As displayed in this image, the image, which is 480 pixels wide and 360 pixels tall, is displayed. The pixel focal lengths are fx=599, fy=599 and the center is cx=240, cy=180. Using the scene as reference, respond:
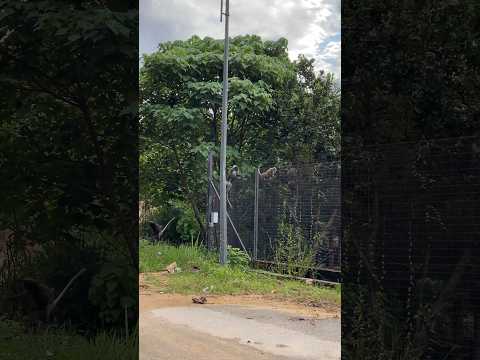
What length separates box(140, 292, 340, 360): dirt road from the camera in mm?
3504

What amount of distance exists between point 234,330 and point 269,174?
3.23ft

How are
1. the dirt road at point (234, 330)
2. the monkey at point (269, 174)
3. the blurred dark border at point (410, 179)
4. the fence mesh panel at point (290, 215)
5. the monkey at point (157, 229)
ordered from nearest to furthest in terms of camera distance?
the blurred dark border at point (410, 179), the dirt road at point (234, 330), the fence mesh panel at point (290, 215), the monkey at point (269, 174), the monkey at point (157, 229)

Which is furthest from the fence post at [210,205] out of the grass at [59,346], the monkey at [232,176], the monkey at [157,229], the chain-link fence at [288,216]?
the grass at [59,346]

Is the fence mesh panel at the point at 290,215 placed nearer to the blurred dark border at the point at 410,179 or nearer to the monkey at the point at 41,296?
the blurred dark border at the point at 410,179

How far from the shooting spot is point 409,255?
11.2 feet

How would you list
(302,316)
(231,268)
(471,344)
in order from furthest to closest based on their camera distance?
(231,268) < (302,316) < (471,344)

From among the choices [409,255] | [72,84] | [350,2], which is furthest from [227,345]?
[350,2]

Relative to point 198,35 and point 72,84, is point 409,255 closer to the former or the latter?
point 198,35

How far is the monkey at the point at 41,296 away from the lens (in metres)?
3.58

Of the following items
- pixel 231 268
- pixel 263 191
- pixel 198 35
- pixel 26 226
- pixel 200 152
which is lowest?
pixel 231 268

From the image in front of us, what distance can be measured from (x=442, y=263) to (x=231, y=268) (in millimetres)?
1281

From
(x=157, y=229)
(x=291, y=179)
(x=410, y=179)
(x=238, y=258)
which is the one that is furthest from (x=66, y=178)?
(x=410, y=179)

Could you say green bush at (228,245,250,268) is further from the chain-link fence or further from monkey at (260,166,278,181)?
monkey at (260,166,278,181)

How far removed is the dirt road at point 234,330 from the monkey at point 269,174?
0.75 metres
